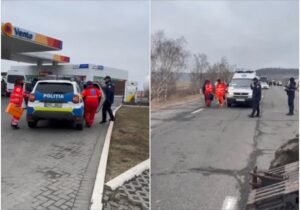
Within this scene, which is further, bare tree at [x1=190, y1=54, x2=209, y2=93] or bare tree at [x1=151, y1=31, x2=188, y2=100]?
bare tree at [x1=190, y1=54, x2=209, y2=93]

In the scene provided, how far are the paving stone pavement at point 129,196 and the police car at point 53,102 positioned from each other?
A: 11.0 ft

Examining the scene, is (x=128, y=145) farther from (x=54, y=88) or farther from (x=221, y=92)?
(x=221, y=92)

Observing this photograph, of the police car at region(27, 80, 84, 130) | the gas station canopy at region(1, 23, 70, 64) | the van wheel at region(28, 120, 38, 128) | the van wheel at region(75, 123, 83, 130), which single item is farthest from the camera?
the gas station canopy at region(1, 23, 70, 64)

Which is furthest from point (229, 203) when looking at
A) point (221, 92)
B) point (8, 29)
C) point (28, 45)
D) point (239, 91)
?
point (28, 45)

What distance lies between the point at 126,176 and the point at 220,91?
26.7ft

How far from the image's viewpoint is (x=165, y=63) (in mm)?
2266

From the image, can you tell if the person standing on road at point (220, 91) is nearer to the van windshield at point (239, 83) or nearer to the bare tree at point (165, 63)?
the van windshield at point (239, 83)

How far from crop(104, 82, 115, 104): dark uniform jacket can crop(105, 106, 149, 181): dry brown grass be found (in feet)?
2.10

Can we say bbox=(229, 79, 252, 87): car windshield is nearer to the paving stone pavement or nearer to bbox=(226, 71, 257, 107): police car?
bbox=(226, 71, 257, 107): police car

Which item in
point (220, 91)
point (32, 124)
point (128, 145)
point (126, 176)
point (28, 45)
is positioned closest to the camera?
point (126, 176)

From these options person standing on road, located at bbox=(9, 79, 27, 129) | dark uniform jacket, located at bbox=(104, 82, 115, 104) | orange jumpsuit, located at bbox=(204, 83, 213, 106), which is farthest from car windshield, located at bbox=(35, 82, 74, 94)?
orange jumpsuit, located at bbox=(204, 83, 213, 106)

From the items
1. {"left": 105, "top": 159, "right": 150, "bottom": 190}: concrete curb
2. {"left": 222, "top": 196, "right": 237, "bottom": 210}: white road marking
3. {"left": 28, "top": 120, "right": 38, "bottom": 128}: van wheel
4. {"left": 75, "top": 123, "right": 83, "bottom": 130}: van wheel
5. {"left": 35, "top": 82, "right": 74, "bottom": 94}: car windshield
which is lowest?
{"left": 222, "top": 196, "right": 237, "bottom": 210}: white road marking

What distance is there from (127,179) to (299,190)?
2.27 m

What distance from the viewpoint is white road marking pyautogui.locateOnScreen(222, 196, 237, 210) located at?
3.17 m
